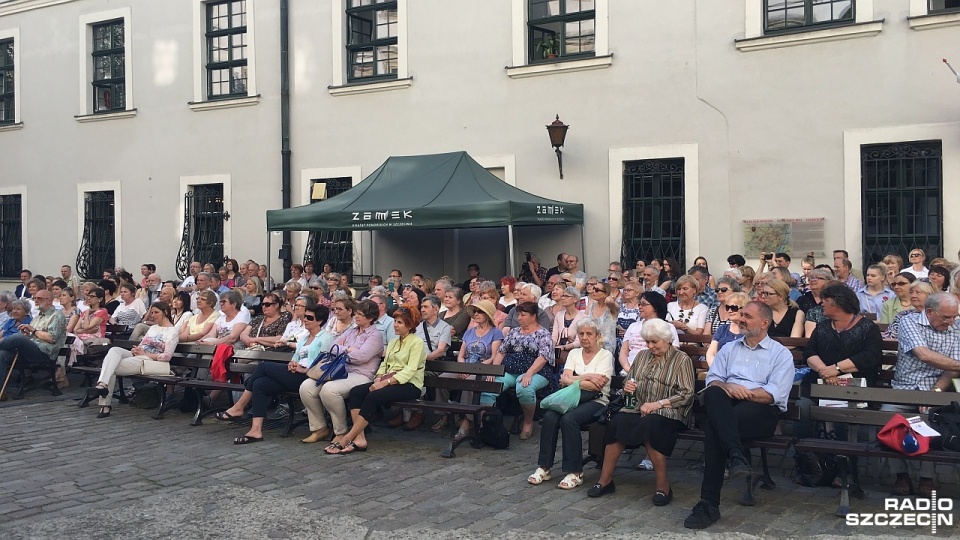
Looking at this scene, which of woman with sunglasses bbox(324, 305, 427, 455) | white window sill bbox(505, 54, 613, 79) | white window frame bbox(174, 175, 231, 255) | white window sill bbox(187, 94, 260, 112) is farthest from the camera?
white window frame bbox(174, 175, 231, 255)

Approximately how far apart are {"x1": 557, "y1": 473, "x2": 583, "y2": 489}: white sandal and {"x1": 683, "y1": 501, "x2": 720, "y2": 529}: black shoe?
3.54ft

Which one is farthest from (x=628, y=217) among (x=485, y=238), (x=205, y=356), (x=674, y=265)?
(x=205, y=356)

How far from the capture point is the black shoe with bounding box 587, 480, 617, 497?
22.3 ft

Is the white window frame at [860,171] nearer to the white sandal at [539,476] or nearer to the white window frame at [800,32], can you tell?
the white window frame at [800,32]

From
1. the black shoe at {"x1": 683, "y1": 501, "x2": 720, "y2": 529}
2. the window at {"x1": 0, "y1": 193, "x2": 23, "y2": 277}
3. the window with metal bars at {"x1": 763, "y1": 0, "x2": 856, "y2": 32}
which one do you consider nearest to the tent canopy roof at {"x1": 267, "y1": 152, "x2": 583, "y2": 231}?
the window with metal bars at {"x1": 763, "y1": 0, "x2": 856, "y2": 32}

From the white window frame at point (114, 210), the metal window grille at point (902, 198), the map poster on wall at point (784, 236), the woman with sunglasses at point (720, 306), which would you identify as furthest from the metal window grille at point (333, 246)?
the woman with sunglasses at point (720, 306)

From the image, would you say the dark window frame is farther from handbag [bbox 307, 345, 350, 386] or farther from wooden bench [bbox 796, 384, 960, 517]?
wooden bench [bbox 796, 384, 960, 517]

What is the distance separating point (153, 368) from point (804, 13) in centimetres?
977

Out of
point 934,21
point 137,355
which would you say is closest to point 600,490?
point 137,355

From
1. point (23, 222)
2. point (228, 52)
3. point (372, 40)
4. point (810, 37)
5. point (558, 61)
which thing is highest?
point (228, 52)

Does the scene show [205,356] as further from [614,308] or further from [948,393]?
[948,393]

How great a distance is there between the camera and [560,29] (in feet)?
50.4

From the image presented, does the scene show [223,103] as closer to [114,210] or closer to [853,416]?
[114,210]

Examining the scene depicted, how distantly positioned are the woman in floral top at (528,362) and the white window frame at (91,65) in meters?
13.9
